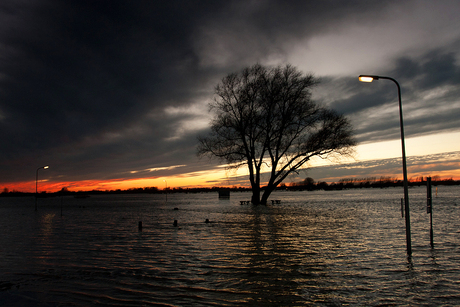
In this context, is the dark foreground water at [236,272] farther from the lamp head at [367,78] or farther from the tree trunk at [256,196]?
the tree trunk at [256,196]

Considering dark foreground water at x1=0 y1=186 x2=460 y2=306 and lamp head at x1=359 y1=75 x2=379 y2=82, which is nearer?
dark foreground water at x1=0 y1=186 x2=460 y2=306

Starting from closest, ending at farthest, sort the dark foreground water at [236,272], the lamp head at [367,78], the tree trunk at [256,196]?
the dark foreground water at [236,272] → the lamp head at [367,78] → the tree trunk at [256,196]

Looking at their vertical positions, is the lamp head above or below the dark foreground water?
above

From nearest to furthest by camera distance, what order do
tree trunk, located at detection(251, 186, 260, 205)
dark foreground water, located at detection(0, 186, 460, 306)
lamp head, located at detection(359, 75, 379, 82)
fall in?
dark foreground water, located at detection(0, 186, 460, 306), lamp head, located at detection(359, 75, 379, 82), tree trunk, located at detection(251, 186, 260, 205)

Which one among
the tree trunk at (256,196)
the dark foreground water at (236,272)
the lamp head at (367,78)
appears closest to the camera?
the dark foreground water at (236,272)

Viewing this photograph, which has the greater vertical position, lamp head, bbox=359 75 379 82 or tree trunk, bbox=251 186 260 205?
lamp head, bbox=359 75 379 82

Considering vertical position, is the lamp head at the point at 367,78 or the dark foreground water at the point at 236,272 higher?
the lamp head at the point at 367,78

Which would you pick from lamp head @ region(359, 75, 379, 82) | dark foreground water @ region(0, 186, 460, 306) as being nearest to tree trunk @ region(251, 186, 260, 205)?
dark foreground water @ region(0, 186, 460, 306)

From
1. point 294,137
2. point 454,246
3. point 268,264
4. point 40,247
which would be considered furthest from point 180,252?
point 294,137

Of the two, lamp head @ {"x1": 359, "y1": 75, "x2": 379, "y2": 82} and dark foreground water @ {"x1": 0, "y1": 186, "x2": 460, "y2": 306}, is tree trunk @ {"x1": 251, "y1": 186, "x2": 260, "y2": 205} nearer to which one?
dark foreground water @ {"x1": 0, "y1": 186, "x2": 460, "y2": 306}

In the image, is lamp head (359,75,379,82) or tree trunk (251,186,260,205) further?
tree trunk (251,186,260,205)

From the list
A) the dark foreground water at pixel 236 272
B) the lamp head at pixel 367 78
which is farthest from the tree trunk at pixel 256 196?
the lamp head at pixel 367 78

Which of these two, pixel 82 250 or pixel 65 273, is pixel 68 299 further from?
pixel 82 250

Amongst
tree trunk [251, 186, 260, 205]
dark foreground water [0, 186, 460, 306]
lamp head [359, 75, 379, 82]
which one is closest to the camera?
dark foreground water [0, 186, 460, 306]
